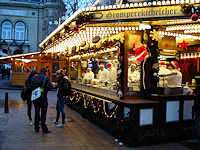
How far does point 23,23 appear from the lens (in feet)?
130

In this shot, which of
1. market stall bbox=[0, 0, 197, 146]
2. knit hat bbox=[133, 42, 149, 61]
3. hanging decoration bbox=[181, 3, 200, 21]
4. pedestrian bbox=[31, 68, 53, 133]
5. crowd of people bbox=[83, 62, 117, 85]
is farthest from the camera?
crowd of people bbox=[83, 62, 117, 85]

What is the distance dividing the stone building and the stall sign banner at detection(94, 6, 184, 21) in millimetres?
33999

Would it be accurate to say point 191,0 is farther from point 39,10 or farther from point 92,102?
point 39,10

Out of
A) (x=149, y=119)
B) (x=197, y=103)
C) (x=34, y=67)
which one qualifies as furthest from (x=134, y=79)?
(x=34, y=67)

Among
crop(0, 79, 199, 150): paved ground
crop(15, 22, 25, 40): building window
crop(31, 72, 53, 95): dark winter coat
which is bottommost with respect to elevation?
crop(0, 79, 199, 150): paved ground

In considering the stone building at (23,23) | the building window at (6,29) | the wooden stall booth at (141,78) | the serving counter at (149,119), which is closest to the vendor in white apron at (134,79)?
the wooden stall booth at (141,78)

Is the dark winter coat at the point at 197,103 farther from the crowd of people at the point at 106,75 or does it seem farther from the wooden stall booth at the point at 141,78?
the crowd of people at the point at 106,75

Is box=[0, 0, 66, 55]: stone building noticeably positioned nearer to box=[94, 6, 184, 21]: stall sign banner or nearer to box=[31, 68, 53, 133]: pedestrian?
box=[31, 68, 53, 133]: pedestrian

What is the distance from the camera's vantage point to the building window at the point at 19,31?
39.5 metres

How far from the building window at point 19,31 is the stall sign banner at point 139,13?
120ft

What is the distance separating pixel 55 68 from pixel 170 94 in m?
18.9

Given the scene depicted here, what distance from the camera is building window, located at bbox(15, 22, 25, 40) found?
3953 centimetres

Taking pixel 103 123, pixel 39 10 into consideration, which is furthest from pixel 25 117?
pixel 39 10

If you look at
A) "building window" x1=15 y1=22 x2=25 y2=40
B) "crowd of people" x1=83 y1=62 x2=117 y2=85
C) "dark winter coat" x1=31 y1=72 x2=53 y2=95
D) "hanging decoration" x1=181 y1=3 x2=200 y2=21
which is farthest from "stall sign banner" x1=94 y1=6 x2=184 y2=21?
"building window" x1=15 y1=22 x2=25 y2=40
